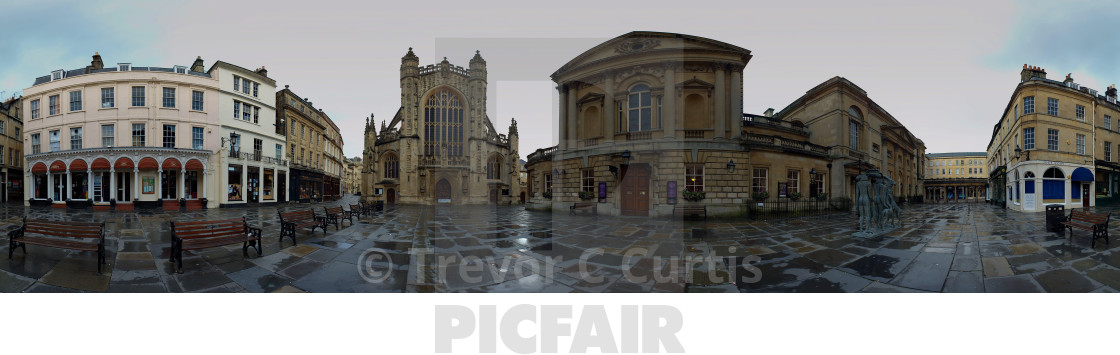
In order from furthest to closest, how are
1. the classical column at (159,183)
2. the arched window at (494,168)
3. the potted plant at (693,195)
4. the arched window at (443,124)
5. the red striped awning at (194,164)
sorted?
1. the arched window at (494,168)
2. the arched window at (443,124)
3. the red striped awning at (194,164)
4. the classical column at (159,183)
5. the potted plant at (693,195)

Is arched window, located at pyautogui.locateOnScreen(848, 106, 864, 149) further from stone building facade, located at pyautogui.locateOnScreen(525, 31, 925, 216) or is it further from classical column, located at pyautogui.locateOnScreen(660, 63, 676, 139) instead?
classical column, located at pyautogui.locateOnScreen(660, 63, 676, 139)

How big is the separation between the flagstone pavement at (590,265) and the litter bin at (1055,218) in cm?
50

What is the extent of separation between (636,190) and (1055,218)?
442 inches

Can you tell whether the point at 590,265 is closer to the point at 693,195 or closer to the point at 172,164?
the point at 693,195

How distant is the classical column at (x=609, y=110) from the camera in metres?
16.1

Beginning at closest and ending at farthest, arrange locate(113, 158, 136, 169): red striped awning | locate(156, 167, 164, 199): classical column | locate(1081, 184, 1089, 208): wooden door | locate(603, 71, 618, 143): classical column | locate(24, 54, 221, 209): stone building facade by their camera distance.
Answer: locate(603, 71, 618, 143): classical column → locate(113, 158, 136, 169): red striped awning → locate(1081, 184, 1089, 208): wooden door → locate(24, 54, 221, 209): stone building facade → locate(156, 167, 164, 199): classical column

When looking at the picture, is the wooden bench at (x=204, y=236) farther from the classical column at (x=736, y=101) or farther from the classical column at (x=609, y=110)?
the classical column at (x=736, y=101)

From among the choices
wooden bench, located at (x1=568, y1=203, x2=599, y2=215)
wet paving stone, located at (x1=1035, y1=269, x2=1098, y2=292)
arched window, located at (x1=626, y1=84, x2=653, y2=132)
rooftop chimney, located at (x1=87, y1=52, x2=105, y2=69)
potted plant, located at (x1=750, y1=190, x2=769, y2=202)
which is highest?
rooftop chimney, located at (x1=87, y1=52, x2=105, y2=69)

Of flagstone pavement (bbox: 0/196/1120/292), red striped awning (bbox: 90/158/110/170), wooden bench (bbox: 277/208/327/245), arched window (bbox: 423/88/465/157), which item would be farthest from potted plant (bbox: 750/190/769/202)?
red striped awning (bbox: 90/158/110/170)

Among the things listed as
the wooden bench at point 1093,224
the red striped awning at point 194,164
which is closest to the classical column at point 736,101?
the wooden bench at point 1093,224

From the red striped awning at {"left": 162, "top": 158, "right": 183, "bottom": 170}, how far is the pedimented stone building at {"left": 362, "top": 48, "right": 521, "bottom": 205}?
1262cm

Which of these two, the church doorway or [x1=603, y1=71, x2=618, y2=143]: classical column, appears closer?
[x1=603, y1=71, x2=618, y2=143]: classical column

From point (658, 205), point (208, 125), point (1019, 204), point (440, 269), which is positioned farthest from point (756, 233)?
point (208, 125)

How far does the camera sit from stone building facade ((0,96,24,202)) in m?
25.7
